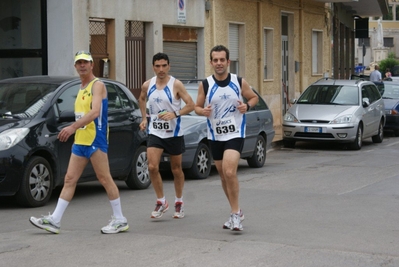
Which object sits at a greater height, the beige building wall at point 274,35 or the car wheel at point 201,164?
the beige building wall at point 274,35

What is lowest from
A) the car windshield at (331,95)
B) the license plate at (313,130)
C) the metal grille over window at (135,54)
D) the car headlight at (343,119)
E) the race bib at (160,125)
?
the license plate at (313,130)

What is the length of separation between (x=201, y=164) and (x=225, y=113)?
17.7 feet

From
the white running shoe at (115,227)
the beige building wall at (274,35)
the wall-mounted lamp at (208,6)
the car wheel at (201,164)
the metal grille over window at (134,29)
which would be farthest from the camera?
the beige building wall at (274,35)

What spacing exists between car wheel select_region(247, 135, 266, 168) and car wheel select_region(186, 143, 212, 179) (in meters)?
1.84

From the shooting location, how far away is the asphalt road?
7629 millimetres

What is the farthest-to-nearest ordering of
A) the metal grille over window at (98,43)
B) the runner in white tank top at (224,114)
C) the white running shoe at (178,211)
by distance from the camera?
the metal grille over window at (98,43) < the white running shoe at (178,211) < the runner in white tank top at (224,114)

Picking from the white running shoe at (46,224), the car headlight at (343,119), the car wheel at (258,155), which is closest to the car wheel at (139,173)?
the car wheel at (258,155)

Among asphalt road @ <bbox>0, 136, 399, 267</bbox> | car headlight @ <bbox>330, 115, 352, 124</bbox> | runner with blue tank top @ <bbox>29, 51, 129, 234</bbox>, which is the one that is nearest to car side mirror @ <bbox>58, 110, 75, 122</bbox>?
asphalt road @ <bbox>0, 136, 399, 267</bbox>

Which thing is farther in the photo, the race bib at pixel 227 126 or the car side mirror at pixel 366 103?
the car side mirror at pixel 366 103

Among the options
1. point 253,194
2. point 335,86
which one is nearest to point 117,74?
point 335,86

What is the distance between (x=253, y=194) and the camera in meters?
12.5

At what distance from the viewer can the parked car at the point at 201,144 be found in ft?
46.3

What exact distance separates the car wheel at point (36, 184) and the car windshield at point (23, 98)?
2.25 feet

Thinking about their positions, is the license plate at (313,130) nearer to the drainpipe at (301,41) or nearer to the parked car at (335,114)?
the parked car at (335,114)
